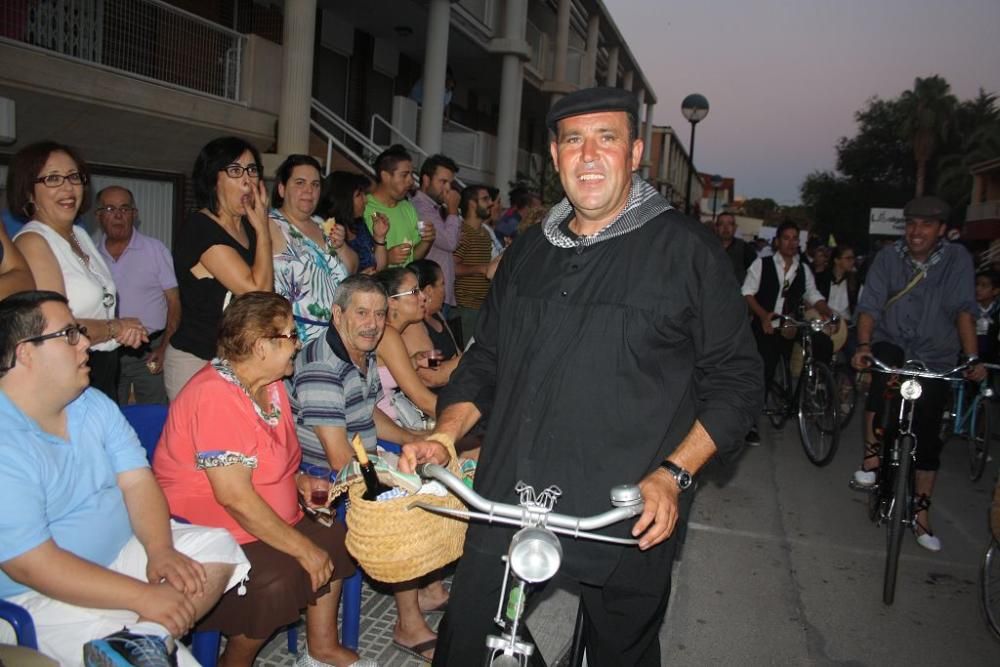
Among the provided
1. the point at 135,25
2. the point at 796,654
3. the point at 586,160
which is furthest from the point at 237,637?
the point at 135,25

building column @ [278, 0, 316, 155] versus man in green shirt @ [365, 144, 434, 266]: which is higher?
building column @ [278, 0, 316, 155]

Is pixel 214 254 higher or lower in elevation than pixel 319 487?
higher

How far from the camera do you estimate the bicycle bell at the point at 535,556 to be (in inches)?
64.9

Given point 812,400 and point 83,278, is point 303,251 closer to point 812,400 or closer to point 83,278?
point 83,278

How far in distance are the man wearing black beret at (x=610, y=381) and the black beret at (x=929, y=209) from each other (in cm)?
352

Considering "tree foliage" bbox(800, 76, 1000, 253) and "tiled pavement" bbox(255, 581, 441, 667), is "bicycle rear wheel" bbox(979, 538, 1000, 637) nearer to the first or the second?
"tiled pavement" bbox(255, 581, 441, 667)

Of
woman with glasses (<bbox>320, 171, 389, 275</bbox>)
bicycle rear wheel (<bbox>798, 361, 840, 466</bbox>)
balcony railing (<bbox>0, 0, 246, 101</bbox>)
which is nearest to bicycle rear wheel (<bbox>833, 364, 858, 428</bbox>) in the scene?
bicycle rear wheel (<bbox>798, 361, 840, 466</bbox>)

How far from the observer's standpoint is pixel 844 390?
23.6 feet

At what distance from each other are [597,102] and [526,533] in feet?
3.95

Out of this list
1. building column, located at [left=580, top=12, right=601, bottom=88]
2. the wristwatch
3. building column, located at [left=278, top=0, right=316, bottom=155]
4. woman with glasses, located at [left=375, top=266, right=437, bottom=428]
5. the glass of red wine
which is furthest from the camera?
building column, located at [left=580, top=12, right=601, bottom=88]

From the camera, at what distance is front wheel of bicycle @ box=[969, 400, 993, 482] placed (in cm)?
668

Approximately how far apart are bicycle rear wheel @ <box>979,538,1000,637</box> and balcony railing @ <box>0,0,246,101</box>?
918 cm

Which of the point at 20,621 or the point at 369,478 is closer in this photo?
the point at 20,621

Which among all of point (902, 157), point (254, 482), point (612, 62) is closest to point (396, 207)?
point (254, 482)
